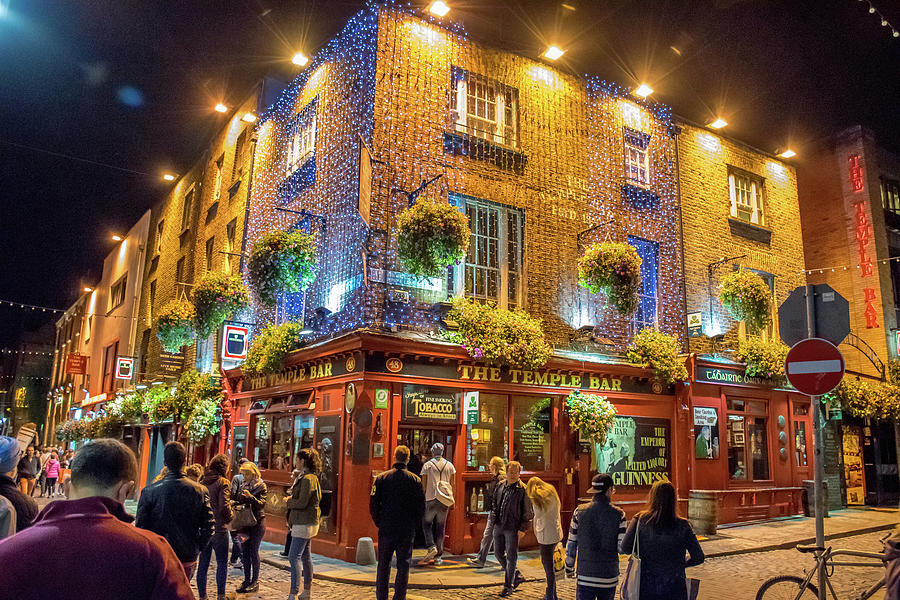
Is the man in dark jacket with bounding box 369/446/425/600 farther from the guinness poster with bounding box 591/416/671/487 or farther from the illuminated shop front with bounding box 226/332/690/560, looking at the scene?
the guinness poster with bounding box 591/416/671/487

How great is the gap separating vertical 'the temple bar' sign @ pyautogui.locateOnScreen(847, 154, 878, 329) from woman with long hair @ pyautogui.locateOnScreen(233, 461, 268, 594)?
2092 centimetres

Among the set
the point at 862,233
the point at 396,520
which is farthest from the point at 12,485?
the point at 862,233

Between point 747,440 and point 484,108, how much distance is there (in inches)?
458

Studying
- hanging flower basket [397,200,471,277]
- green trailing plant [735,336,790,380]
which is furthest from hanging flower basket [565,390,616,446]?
green trailing plant [735,336,790,380]

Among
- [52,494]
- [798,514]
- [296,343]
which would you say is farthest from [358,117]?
[52,494]

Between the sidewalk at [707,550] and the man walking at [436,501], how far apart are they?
35 cm

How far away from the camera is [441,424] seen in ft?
43.9

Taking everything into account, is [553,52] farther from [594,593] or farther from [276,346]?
[594,593]

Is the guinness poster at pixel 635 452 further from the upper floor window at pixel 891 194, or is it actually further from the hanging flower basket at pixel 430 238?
the upper floor window at pixel 891 194

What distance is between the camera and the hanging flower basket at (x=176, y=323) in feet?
61.8

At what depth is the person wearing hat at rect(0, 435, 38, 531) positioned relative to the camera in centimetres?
467

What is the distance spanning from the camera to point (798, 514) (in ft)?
62.0

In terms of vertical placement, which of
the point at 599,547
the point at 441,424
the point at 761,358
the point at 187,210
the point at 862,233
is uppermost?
the point at 187,210

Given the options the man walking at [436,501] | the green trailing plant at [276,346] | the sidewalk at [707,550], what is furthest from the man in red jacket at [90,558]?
the green trailing plant at [276,346]
